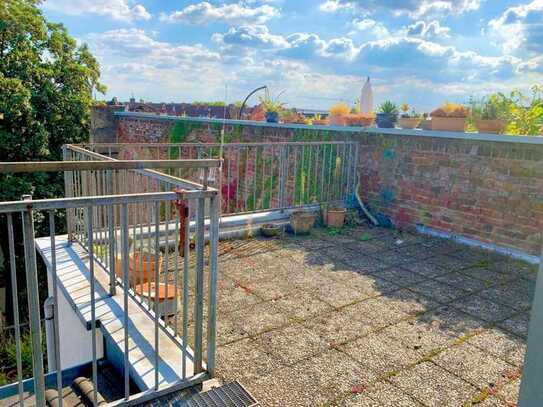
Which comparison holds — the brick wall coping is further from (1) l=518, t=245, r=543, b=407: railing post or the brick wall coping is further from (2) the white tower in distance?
(1) l=518, t=245, r=543, b=407: railing post

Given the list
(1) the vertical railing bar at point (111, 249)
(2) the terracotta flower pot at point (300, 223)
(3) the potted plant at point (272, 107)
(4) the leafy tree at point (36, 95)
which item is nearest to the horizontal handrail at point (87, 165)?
(1) the vertical railing bar at point (111, 249)

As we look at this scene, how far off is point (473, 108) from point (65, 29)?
10.1 metres

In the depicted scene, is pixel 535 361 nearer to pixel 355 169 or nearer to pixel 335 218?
pixel 335 218

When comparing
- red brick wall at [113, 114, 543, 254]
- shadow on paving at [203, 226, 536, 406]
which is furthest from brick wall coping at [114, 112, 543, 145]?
shadow on paving at [203, 226, 536, 406]

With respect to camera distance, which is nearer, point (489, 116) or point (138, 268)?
point (138, 268)

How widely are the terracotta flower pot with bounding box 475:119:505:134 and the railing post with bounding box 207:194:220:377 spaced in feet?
13.1

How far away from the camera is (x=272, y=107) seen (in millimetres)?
8094

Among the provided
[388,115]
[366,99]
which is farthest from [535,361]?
[366,99]

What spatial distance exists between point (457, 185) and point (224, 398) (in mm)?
4016

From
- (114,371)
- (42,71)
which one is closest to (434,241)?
(114,371)

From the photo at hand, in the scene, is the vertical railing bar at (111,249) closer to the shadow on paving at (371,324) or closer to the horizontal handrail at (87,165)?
the horizontal handrail at (87,165)

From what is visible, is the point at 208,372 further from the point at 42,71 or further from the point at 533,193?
the point at 42,71

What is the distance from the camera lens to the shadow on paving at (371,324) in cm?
230

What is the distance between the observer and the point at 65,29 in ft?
35.8
